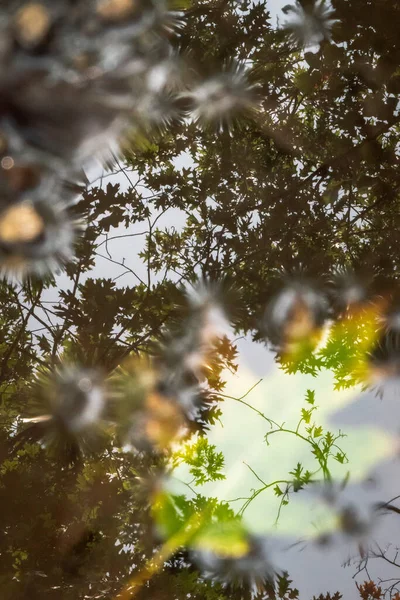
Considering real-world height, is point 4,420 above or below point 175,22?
below

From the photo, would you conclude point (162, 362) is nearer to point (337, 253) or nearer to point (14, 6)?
point (14, 6)

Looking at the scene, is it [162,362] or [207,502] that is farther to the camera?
[207,502]

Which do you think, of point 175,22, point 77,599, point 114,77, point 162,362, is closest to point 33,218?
point 114,77

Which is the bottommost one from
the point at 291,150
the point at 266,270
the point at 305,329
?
the point at 305,329

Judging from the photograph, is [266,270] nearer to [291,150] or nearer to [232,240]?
[232,240]

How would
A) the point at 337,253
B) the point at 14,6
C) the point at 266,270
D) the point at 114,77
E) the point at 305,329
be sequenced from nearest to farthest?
the point at 14,6 < the point at 114,77 < the point at 305,329 < the point at 266,270 < the point at 337,253

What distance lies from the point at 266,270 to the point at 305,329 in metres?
0.69

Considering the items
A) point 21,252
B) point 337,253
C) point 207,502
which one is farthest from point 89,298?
point 337,253

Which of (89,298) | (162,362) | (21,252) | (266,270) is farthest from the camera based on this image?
(266,270)

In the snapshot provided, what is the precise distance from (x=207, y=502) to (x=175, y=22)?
2.81m

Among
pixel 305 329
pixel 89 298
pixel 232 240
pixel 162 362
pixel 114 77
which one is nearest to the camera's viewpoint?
pixel 114 77

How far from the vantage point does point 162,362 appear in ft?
7.18

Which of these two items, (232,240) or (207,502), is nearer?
(207,502)

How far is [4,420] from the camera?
3.26m
